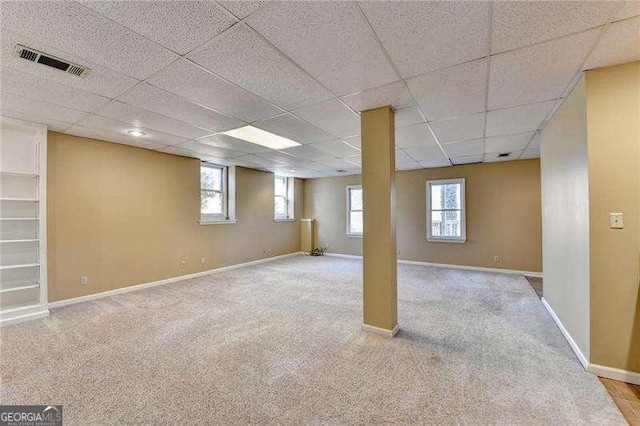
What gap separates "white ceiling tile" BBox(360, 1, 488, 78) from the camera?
1.52 metres

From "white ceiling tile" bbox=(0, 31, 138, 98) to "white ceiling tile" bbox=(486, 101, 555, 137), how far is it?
149 inches

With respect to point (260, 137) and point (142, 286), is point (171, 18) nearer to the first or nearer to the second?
point (260, 137)

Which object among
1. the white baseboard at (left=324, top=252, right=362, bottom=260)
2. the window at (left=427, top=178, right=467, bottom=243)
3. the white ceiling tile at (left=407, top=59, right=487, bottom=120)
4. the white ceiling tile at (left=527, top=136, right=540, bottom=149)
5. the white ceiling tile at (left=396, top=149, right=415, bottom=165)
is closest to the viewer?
the white ceiling tile at (left=407, top=59, right=487, bottom=120)

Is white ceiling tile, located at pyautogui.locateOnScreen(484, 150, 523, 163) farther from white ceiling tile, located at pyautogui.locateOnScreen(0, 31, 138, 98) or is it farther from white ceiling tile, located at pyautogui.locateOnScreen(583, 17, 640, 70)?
white ceiling tile, located at pyautogui.locateOnScreen(0, 31, 138, 98)

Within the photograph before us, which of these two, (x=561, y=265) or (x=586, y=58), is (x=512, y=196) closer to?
(x=561, y=265)

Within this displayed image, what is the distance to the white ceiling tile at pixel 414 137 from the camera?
366 centimetres

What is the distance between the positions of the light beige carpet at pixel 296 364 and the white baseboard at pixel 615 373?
0.43 ft

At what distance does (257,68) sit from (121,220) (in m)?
3.77

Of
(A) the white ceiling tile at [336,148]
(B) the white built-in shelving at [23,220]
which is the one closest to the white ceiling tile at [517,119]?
(A) the white ceiling tile at [336,148]

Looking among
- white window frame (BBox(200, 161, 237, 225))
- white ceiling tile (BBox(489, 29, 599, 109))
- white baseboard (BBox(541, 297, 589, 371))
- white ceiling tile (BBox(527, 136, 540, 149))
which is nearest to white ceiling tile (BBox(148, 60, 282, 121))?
white ceiling tile (BBox(489, 29, 599, 109))

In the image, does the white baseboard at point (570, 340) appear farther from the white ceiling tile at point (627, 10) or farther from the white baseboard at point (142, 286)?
the white baseboard at point (142, 286)

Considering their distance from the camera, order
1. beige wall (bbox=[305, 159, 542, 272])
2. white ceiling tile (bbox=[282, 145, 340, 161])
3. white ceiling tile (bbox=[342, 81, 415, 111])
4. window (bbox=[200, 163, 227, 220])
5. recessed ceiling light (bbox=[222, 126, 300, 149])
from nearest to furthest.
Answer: white ceiling tile (bbox=[342, 81, 415, 111]) → recessed ceiling light (bbox=[222, 126, 300, 149]) → white ceiling tile (bbox=[282, 145, 340, 161]) → beige wall (bbox=[305, 159, 542, 272]) → window (bbox=[200, 163, 227, 220])

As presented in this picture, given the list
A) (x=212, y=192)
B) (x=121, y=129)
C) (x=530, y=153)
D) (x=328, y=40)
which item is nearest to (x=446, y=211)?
(x=530, y=153)

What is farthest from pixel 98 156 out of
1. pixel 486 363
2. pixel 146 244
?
pixel 486 363
